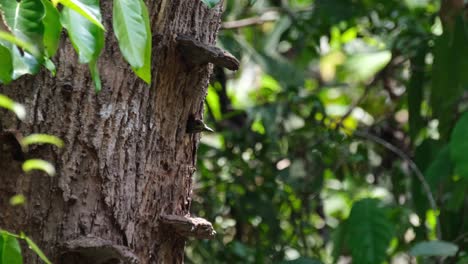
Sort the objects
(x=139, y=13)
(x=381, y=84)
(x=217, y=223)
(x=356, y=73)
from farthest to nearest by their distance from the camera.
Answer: (x=356, y=73) → (x=381, y=84) → (x=217, y=223) → (x=139, y=13)

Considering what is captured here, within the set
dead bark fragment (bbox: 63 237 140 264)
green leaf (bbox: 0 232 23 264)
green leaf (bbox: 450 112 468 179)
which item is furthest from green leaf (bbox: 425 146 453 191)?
green leaf (bbox: 0 232 23 264)

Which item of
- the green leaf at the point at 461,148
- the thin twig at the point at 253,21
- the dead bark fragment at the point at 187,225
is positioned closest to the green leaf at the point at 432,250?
the green leaf at the point at 461,148

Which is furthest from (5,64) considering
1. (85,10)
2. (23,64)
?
(85,10)

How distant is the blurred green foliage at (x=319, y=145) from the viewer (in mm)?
2564

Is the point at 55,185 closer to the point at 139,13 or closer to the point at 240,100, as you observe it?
the point at 139,13

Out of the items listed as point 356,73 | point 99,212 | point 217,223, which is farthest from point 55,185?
point 356,73

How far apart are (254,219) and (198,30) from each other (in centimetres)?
151

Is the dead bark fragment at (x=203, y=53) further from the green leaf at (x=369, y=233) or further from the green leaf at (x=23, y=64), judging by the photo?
the green leaf at (x=369, y=233)

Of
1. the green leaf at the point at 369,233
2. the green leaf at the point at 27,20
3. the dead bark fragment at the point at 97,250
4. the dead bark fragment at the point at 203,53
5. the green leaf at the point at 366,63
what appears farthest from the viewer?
the green leaf at the point at 366,63

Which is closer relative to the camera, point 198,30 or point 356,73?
point 198,30

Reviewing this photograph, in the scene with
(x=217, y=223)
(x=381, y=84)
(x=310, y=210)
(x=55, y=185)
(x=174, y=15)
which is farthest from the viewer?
(x=381, y=84)

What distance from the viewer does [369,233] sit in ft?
6.72

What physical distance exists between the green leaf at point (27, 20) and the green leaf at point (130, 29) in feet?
0.37

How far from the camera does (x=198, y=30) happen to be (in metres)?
1.50
